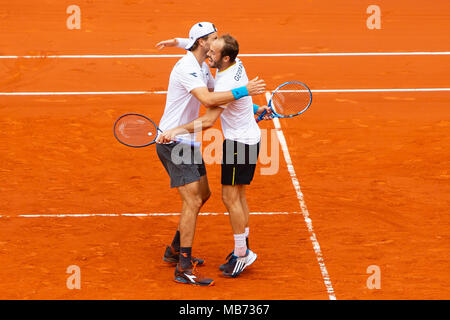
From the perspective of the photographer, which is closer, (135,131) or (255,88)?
(255,88)

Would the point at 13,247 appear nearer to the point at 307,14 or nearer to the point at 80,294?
the point at 80,294

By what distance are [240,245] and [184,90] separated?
1.70 m

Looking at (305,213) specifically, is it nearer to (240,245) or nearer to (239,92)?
(240,245)

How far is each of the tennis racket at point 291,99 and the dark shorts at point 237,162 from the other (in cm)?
→ 94

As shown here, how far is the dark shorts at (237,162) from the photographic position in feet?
24.3

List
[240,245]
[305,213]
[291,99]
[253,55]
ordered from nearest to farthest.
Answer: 1. [240,245]
2. [291,99]
3. [305,213]
4. [253,55]

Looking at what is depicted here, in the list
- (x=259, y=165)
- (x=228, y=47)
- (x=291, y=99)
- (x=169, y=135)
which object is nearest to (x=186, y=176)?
(x=169, y=135)

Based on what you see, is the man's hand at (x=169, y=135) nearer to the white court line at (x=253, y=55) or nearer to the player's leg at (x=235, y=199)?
the player's leg at (x=235, y=199)

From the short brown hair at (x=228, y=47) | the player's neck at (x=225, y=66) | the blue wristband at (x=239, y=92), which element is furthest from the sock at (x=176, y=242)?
the short brown hair at (x=228, y=47)

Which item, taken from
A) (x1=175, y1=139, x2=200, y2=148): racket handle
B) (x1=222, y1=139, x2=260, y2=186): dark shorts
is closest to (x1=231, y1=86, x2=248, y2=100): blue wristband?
(x1=222, y1=139, x2=260, y2=186): dark shorts

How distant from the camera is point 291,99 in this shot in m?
8.32

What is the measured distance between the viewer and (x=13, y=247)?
27.1 ft

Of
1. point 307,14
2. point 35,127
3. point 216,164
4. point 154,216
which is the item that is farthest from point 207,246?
point 307,14

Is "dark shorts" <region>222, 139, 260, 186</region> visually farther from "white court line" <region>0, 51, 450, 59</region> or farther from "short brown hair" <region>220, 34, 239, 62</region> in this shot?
"white court line" <region>0, 51, 450, 59</region>
